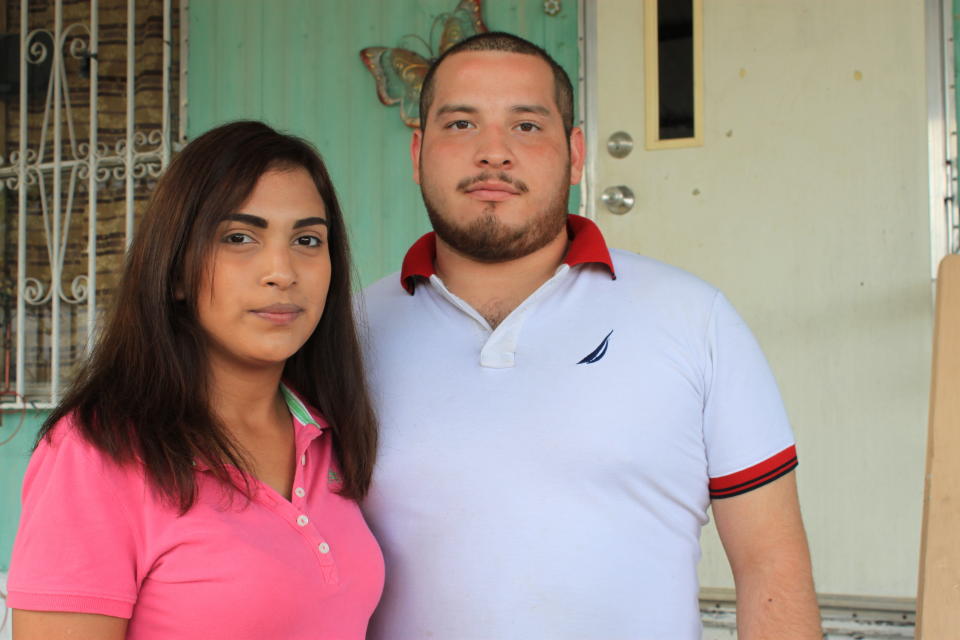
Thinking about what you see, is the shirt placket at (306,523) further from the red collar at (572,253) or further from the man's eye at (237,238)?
the red collar at (572,253)

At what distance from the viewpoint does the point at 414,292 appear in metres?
1.74

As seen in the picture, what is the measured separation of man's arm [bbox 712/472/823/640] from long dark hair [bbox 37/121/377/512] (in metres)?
0.77

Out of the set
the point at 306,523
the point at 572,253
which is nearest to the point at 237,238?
the point at 306,523

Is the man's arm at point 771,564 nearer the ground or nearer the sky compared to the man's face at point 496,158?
nearer the ground

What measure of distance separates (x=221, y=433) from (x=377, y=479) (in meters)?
0.32

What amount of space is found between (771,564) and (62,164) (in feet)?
8.67

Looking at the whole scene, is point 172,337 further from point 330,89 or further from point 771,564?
point 330,89

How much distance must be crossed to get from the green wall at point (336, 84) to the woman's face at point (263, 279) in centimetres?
154

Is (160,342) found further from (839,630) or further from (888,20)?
(888,20)

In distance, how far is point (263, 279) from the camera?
128 centimetres

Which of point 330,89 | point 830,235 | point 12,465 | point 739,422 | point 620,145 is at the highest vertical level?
point 330,89

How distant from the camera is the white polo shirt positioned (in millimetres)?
1417

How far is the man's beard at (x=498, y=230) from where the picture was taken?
5.41 ft

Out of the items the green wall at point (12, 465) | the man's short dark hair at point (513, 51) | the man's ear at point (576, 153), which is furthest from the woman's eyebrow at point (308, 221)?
the green wall at point (12, 465)
